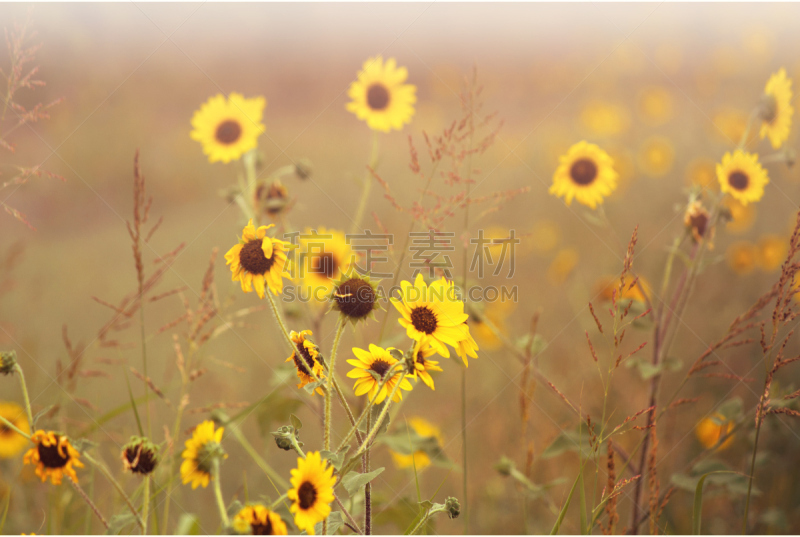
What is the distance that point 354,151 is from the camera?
3006mm

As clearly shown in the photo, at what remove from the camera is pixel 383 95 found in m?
1.74

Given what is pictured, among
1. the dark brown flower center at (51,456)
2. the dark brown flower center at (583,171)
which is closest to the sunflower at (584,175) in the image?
the dark brown flower center at (583,171)

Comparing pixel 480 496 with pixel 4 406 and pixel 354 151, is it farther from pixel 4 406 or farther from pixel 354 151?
pixel 354 151

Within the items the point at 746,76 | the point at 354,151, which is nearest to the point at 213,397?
the point at 354,151

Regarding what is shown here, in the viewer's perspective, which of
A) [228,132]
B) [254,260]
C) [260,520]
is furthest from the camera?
[228,132]

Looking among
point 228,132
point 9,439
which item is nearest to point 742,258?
point 228,132

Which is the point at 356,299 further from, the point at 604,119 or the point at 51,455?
the point at 604,119

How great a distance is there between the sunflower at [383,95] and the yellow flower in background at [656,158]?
173cm

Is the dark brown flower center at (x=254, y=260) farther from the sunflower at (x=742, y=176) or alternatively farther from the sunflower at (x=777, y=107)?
the sunflower at (x=777, y=107)

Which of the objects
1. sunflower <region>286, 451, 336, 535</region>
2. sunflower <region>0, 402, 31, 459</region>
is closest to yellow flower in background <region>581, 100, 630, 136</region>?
sunflower <region>286, 451, 336, 535</region>

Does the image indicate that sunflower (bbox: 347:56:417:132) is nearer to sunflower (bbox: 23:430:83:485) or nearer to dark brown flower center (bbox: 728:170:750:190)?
dark brown flower center (bbox: 728:170:750:190)

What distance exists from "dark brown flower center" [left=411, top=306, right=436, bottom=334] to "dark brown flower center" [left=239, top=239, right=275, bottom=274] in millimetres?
251

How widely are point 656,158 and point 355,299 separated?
8.82 ft

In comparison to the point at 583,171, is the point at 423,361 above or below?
below
